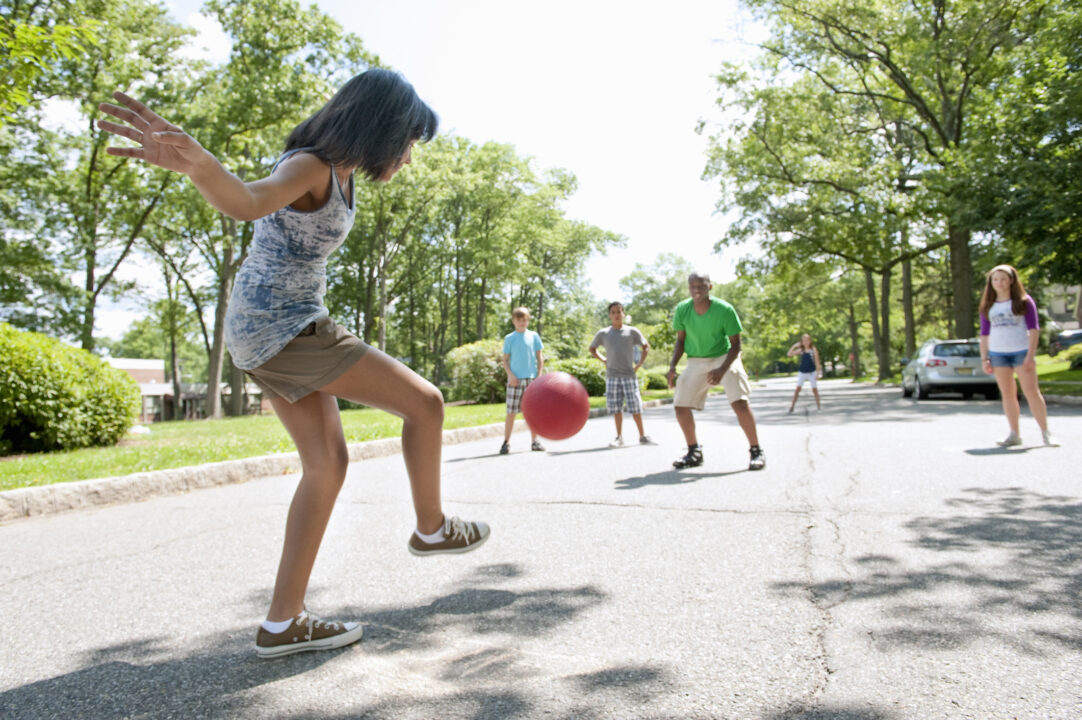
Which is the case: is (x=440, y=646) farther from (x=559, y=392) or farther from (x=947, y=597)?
(x=559, y=392)

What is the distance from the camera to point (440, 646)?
296 centimetres

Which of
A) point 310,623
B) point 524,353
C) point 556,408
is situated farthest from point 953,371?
point 310,623

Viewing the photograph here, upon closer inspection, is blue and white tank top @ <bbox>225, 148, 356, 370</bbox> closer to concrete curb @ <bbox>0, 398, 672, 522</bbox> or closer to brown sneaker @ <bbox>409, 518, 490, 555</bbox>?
brown sneaker @ <bbox>409, 518, 490, 555</bbox>

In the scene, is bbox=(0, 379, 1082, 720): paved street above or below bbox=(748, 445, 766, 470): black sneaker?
below

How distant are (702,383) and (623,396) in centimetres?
305

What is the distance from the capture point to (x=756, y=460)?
7.54m

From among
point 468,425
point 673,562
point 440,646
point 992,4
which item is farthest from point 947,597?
point 992,4

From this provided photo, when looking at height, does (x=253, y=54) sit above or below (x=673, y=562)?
above

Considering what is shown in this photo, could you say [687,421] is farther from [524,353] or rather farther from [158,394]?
[158,394]

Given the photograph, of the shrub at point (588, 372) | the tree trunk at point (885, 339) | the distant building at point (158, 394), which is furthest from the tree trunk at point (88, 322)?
the distant building at point (158, 394)

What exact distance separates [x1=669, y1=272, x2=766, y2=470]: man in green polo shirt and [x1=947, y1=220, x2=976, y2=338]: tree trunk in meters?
17.7

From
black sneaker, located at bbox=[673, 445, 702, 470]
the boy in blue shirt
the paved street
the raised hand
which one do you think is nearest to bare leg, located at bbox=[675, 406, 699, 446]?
black sneaker, located at bbox=[673, 445, 702, 470]

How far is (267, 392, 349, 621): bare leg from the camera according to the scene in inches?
110

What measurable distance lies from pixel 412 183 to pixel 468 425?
21.2 metres
